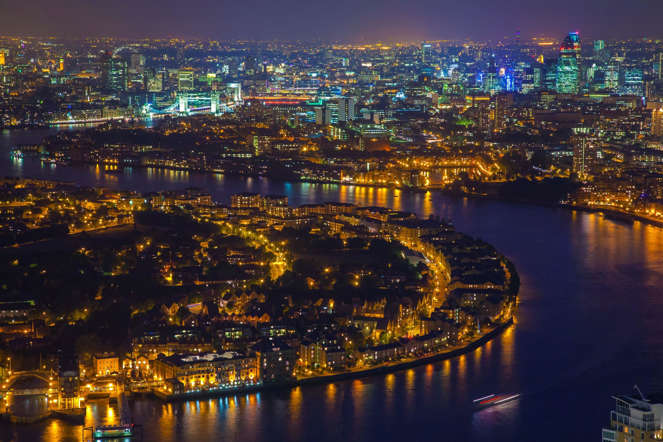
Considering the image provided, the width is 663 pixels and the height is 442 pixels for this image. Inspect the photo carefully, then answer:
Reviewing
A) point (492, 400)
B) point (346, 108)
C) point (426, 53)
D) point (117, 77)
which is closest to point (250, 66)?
point (117, 77)

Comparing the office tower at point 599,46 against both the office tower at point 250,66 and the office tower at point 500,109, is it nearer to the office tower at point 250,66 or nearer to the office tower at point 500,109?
the office tower at point 250,66

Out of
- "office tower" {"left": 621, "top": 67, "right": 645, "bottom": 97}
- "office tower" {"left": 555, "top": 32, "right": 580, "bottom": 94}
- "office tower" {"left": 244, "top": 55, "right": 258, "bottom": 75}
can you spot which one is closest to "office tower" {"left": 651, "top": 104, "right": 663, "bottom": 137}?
"office tower" {"left": 555, "top": 32, "right": 580, "bottom": 94}

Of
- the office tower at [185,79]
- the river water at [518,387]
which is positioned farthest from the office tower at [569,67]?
the river water at [518,387]

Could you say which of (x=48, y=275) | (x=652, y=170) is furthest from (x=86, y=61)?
(x=48, y=275)

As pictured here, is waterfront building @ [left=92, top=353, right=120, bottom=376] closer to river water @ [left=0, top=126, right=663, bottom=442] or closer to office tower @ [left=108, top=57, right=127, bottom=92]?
river water @ [left=0, top=126, right=663, bottom=442]

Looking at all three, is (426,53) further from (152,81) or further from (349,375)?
(349,375)

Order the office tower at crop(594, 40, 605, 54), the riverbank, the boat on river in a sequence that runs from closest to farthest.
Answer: the boat on river → the riverbank → the office tower at crop(594, 40, 605, 54)
